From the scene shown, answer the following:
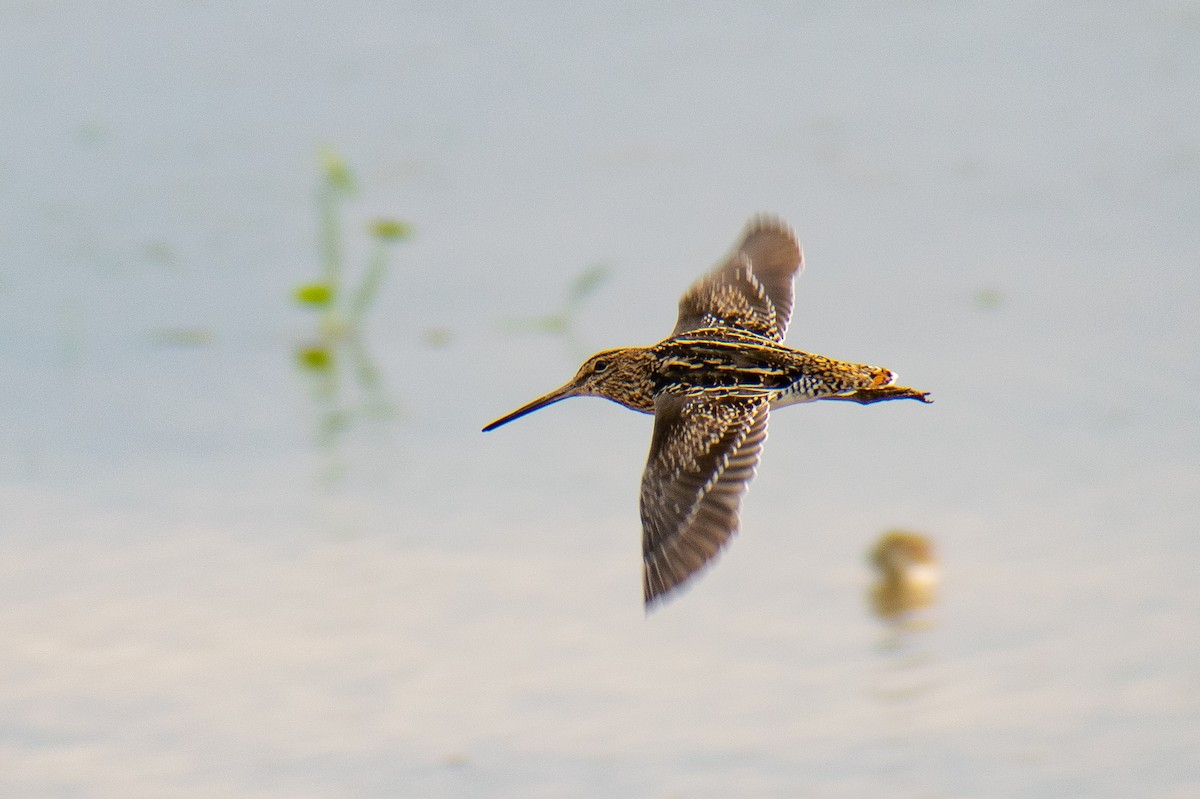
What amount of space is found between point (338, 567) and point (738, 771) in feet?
4.10

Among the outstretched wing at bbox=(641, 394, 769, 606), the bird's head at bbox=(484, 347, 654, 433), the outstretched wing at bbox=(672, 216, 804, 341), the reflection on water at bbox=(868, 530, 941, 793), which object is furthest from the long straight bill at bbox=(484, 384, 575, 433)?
the reflection on water at bbox=(868, 530, 941, 793)

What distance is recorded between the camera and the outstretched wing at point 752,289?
12.9 ft

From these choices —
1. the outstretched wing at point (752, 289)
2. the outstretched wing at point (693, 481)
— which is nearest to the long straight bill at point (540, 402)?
the outstretched wing at point (752, 289)

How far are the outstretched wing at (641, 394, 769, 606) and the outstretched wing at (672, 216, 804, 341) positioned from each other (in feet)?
1.62

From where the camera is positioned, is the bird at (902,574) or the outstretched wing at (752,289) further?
the bird at (902,574)

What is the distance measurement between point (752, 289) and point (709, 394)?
2.34 feet

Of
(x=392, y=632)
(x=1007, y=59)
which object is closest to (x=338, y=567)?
(x=392, y=632)

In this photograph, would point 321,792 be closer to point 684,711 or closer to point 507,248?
point 684,711

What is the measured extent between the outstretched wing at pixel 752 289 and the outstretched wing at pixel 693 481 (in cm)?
49

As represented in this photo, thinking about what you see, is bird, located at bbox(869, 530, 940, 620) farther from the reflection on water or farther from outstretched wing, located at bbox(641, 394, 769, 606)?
outstretched wing, located at bbox(641, 394, 769, 606)

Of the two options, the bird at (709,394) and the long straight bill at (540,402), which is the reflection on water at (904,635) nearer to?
the bird at (709,394)

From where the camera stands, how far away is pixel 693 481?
3.17 meters

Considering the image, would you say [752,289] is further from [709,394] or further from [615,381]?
[709,394]

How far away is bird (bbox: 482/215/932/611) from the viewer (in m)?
3.08
